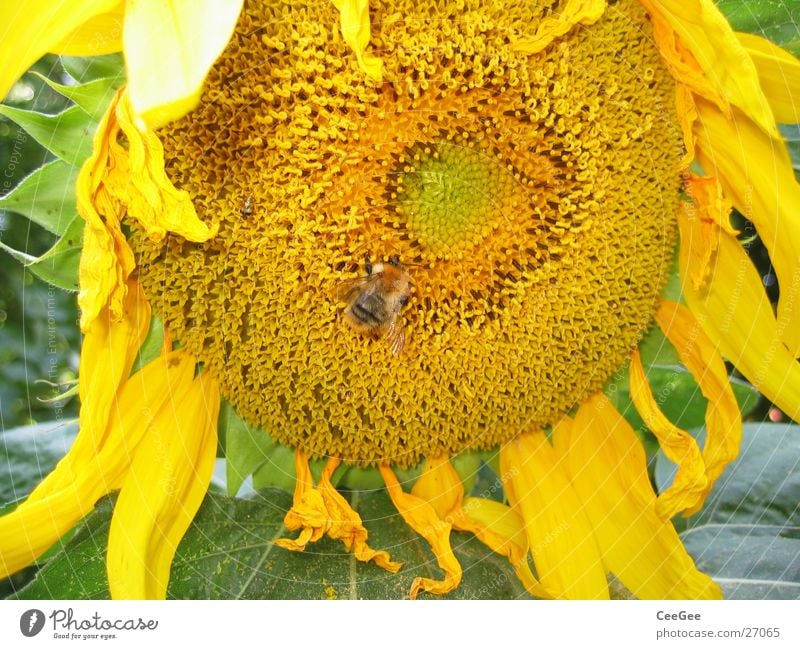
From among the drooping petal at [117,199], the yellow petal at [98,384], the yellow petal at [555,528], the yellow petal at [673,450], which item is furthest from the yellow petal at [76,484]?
the yellow petal at [673,450]

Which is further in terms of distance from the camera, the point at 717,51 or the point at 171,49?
the point at 717,51

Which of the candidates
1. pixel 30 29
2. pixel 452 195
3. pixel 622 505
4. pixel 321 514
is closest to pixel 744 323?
pixel 622 505

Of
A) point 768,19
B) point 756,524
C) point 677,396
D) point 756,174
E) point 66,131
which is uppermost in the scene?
point 768,19

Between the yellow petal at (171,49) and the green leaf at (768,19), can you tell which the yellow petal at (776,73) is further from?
the yellow petal at (171,49)

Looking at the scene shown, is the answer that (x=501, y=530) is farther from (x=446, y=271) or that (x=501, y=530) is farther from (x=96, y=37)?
(x=96, y=37)

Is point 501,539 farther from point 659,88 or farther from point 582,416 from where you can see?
point 659,88

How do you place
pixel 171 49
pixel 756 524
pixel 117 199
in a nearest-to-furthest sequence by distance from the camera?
pixel 171 49
pixel 117 199
pixel 756 524
